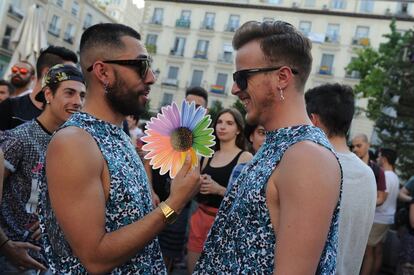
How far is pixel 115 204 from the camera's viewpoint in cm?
172

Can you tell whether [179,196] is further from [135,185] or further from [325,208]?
[325,208]

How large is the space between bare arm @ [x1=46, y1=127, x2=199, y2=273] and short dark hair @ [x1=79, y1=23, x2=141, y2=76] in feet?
1.55

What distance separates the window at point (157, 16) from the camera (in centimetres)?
4582

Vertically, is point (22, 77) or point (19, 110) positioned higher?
point (22, 77)

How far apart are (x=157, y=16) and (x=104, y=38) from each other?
Result: 46209 millimetres

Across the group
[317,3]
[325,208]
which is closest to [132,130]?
[325,208]

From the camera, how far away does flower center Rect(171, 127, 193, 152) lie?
1936 millimetres

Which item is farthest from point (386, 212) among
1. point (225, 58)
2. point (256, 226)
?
point (225, 58)

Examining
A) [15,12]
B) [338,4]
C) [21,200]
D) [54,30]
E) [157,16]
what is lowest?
[21,200]

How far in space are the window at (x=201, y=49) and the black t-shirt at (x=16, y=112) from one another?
4061 cm

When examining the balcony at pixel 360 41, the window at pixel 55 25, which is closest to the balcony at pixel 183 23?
the window at pixel 55 25

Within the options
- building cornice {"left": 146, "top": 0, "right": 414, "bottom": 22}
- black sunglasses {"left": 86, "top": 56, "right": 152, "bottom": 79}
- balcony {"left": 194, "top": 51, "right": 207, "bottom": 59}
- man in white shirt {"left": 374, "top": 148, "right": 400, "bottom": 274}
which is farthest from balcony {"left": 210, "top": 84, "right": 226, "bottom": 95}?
black sunglasses {"left": 86, "top": 56, "right": 152, "bottom": 79}

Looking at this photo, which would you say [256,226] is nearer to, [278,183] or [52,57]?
[278,183]

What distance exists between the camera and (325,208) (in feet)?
4.56
